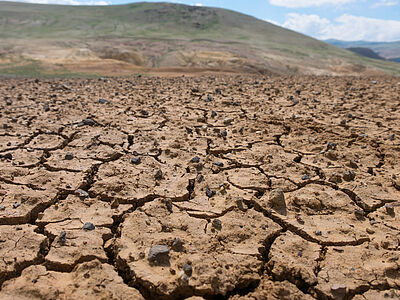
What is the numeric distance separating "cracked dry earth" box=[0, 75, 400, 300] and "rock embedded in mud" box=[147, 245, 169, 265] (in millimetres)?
12

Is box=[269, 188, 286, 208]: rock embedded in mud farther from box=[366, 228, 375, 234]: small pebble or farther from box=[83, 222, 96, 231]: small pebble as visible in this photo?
box=[83, 222, 96, 231]: small pebble

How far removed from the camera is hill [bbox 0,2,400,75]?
13477mm

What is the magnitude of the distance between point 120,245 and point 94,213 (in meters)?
0.44

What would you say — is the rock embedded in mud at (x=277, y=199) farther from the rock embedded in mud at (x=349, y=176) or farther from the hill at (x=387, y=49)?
the hill at (x=387, y=49)

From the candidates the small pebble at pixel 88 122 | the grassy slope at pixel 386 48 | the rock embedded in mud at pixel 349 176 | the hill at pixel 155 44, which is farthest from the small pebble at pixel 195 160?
the grassy slope at pixel 386 48

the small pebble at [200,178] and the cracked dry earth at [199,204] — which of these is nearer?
the cracked dry earth at [199,204]

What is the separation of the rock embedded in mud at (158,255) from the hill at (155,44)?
931 cm

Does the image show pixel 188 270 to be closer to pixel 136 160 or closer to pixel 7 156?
pixel 136 160

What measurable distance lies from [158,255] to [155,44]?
65.0 ft

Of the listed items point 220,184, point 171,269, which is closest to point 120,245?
point 171,269

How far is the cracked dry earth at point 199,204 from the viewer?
5.41 feet

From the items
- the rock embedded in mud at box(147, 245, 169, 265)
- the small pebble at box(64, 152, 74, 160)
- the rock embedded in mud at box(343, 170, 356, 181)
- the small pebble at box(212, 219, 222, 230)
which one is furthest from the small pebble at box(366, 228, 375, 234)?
the small pebble at box(64, 152, 74, 160)

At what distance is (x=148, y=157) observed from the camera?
10.1ft

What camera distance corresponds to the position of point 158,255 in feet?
5.80
